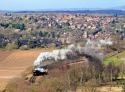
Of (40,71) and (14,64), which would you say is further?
(14,64)

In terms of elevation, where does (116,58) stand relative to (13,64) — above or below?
below

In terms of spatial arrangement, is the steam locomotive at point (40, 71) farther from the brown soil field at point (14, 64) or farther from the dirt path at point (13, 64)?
the dirt path at point (13, 64)

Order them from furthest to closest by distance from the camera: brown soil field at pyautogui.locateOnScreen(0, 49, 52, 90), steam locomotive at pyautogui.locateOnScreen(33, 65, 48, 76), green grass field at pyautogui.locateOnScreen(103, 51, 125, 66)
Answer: green grass field at pyautogui.locateOnScreen(103, 51, 125, 66) → brown soil field at pyautogui.locateOnScreen(0, 49, 52, 90) → steam locomotive at pyautogui.locateOnScreen(33, 65, 48, 76)

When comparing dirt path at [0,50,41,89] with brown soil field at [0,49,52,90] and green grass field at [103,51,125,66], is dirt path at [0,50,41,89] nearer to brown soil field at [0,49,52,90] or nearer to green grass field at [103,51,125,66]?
brown soil field at [0,49,52,90]

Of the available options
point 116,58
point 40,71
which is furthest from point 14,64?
point 116,58

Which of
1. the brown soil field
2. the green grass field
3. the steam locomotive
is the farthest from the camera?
the green grass field

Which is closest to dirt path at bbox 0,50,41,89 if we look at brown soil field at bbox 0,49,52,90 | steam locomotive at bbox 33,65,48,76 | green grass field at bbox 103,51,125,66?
brown soil field at bbox 0,49,52,90

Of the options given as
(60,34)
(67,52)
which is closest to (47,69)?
(67,52)

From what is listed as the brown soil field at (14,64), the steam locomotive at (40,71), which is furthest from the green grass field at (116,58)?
the steam locomotive at (40,71)

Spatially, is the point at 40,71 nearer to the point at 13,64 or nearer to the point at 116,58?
the point at 13,64

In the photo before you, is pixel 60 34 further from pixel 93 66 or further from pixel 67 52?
pixel 93 66

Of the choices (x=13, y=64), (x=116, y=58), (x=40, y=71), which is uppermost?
(x=40, y=71)
